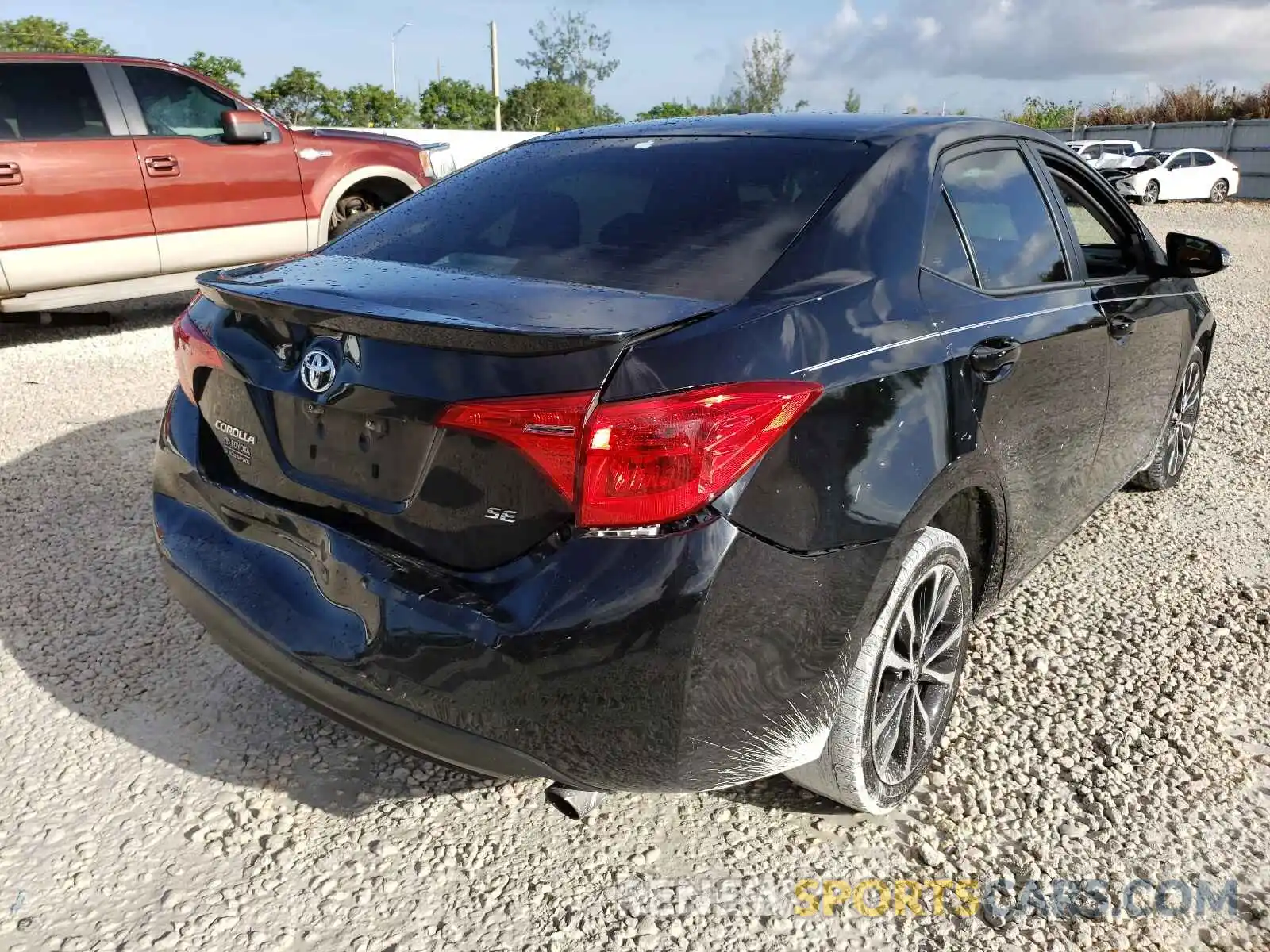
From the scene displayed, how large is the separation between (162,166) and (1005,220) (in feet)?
20.6

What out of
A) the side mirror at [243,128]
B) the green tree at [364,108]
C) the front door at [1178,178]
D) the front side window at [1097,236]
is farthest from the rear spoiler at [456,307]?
the green tree at [364,108]

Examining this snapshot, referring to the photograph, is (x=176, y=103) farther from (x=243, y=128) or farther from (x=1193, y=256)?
(x=1193, y=256)

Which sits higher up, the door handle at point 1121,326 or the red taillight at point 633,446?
the red taillight at point 633,446

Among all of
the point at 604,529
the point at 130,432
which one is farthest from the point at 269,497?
the point at 130,432

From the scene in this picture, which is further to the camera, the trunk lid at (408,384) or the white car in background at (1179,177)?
the white car in background at (1179,177)

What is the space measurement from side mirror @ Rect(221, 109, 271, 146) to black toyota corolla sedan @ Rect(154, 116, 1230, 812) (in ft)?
16.7

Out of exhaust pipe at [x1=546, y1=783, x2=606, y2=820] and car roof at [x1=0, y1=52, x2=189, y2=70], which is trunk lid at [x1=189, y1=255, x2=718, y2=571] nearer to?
exhaust pipe at [x1=546, y1=783, x2=606, y2=820]

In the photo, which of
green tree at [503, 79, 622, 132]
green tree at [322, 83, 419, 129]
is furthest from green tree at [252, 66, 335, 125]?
green tree at [503, 79, 622, 132]

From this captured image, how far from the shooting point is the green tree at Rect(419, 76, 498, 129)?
36.5 m

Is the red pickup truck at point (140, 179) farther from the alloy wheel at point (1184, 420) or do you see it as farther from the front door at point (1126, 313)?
the alloy wheel at point (1184, 420)

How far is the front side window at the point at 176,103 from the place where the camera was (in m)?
7.08

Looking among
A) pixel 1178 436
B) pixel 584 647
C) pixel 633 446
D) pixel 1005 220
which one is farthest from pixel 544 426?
pixel 1178 436

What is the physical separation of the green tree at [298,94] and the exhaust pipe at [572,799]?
3304 cm

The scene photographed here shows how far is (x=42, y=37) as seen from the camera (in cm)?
2947
